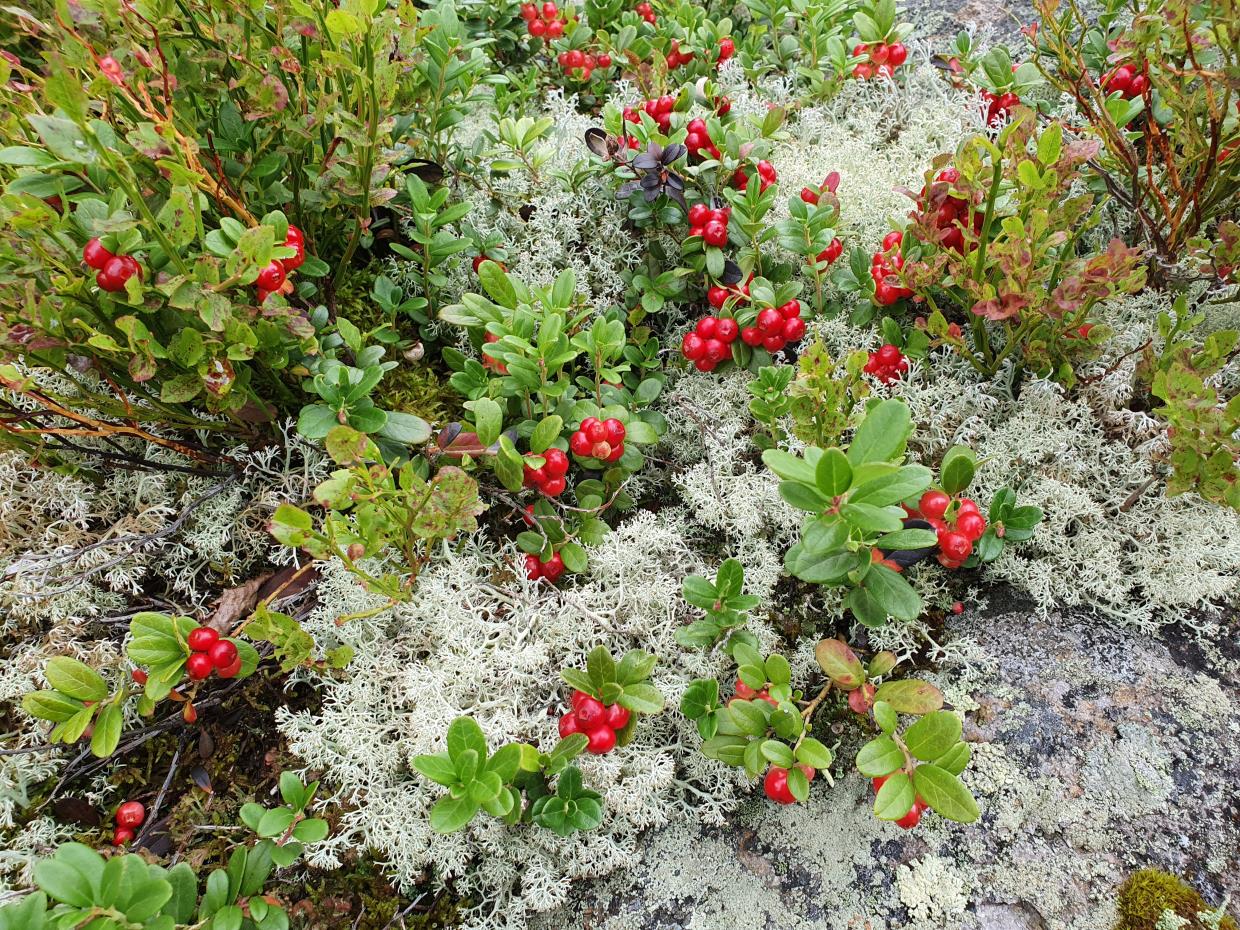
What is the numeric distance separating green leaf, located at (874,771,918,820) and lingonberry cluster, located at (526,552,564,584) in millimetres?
966

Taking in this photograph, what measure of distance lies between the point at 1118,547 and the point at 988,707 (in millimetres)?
566

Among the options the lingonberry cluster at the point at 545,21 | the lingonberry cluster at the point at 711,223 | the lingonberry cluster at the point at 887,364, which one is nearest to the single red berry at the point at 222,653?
the lingonberry cluster at the point at 711,223

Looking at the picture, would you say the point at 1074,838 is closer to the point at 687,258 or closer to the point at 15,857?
the point at 687,258

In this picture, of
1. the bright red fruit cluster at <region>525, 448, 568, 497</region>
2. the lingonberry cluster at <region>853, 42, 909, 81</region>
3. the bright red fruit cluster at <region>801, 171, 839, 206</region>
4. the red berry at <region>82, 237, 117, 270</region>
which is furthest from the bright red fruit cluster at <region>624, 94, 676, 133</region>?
the red berry at <region>82, 237, 117, 270</region>

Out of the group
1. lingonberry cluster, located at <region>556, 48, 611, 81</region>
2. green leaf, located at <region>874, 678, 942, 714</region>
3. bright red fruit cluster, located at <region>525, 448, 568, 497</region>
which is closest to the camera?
green leaf, located at <region>874, 678, 942, 714</region>

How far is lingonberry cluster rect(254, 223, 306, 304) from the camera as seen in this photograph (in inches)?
73.0

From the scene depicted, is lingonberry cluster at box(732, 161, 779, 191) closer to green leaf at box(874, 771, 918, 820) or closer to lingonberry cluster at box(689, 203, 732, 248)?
lingonberry cluster at box(689, 203, 732, 248)

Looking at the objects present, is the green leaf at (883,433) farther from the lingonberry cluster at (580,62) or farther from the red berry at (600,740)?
the lingonberry cluster at (580,62)

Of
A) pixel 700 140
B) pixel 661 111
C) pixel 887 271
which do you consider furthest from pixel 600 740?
pixel 661 111

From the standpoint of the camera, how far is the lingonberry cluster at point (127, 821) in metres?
1.83

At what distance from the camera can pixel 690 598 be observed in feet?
6.01

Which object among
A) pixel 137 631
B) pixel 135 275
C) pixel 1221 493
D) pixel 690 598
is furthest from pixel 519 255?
pixel 1221 493

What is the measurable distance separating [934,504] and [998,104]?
169 centimetres

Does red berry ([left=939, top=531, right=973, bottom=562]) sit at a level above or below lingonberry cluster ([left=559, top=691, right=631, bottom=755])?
above
